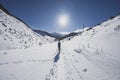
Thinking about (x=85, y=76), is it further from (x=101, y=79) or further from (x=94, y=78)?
(x=101, y=79)

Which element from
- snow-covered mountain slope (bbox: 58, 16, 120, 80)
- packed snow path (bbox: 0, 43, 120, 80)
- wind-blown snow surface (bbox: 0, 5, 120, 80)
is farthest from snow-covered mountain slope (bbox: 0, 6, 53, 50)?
snow-covered mountain slope (bbox: 58, 16, 120, 80)

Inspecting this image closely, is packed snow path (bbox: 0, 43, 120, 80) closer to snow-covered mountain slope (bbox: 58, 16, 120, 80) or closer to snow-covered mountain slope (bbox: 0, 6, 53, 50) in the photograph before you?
snow-covered mountain slope (bbox: 58, 16, 120, 80)

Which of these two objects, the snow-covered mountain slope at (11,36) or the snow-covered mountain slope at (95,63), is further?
the snow-covered mountain slope at (11,36)

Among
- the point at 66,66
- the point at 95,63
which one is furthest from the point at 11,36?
the point at 95,63

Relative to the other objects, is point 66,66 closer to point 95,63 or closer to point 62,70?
point 62,70

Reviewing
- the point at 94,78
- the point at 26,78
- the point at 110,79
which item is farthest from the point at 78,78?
the point at 26,78

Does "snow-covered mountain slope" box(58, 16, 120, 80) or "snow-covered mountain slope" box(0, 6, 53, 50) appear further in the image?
"snow-covered mountain slope" box(0, 6, 53, 50)

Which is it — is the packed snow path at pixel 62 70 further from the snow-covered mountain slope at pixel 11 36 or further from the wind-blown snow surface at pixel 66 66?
the snow-covered mountain slope at pixel 11 36

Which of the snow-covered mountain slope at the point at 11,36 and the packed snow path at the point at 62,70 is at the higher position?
the snow-covered mountain slope at the point at 11,36

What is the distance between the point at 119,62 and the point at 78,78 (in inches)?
134

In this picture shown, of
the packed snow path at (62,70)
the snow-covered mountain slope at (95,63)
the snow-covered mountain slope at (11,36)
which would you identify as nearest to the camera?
the packed snow path at (62,70)

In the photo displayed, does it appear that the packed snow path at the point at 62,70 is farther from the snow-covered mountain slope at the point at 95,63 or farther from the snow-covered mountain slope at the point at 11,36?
the snow-covered mountain slope at the point at 11,36

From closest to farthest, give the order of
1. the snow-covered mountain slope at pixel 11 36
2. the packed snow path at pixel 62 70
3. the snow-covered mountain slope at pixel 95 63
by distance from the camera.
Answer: the packed snow path at pixel 62 70 < the snow-covered mountain slope at pixel 95 63 < the snow-covered mountain slope at pixel 11 36

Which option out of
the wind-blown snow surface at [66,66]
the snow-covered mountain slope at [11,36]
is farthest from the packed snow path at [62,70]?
the snow-covered mountain slope at [11,36]
